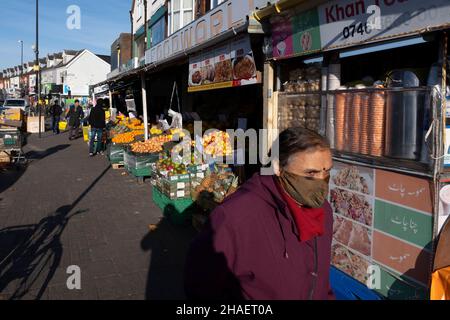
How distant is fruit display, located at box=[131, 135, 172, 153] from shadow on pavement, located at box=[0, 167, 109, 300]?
349cm

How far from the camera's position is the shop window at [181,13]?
14789mm

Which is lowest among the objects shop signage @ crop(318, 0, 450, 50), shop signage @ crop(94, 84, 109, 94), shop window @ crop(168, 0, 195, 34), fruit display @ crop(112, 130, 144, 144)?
fruit display @ crop(112, 130, 144, 144)

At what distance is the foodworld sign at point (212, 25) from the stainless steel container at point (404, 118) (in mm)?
3758

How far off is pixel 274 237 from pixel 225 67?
562 cm

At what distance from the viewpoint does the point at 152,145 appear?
11.0m

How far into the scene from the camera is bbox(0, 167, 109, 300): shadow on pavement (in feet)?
15.1

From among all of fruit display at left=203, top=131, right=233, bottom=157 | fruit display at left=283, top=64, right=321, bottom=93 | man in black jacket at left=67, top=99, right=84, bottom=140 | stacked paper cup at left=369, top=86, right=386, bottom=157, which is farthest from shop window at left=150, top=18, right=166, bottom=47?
stacked paper cup at left=369, top=86, right=386, bottom=157

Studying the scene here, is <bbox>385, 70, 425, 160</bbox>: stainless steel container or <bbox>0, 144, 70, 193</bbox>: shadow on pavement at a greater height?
<bbox>385, 70, 425, 160</bbox>: stainless steel container

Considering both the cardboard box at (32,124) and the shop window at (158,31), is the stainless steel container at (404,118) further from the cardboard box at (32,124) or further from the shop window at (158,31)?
the cardboard box at (32,124)

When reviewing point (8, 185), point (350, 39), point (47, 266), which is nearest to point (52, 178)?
point (8, 185)

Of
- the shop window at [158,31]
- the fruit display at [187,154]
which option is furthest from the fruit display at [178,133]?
the shop window at [158,31]

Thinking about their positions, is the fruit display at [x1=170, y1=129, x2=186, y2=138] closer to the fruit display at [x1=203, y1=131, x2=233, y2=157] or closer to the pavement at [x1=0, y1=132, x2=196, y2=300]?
the pavement at [x1=0, y1=132, x2=196, y2=300]

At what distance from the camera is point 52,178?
36.6 feet

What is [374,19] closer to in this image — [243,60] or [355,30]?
[355,30]
